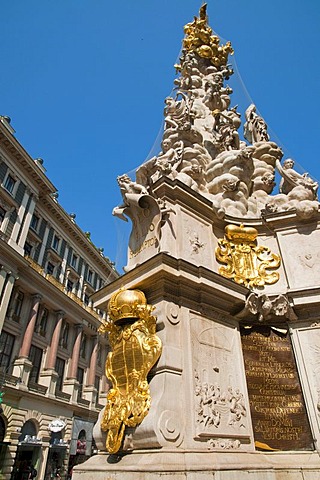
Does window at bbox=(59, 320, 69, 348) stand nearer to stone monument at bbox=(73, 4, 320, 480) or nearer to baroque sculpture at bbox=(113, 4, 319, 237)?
baroque sculpture at bbox=(113, 4, 319, 237)

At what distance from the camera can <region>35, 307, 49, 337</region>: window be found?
30.8m

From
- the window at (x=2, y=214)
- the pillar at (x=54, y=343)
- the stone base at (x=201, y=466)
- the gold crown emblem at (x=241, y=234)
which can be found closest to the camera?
the stone base at (x=201, y=466)

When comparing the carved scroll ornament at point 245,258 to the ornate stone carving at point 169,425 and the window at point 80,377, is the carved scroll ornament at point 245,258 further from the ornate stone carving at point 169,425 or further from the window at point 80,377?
the window at point 80,377

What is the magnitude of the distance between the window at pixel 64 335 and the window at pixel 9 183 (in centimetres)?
1481

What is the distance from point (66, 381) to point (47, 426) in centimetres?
562

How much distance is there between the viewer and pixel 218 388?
499 centimetres

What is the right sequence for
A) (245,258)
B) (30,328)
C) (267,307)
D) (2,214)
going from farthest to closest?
(30,328), (2,214), (245,258), (267,307)

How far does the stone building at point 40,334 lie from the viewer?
25531mm

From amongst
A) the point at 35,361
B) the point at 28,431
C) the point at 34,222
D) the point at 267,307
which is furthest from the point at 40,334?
the point at 267,307

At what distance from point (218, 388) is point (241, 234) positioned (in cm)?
328

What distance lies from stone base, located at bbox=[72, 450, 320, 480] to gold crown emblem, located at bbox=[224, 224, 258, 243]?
152 inches

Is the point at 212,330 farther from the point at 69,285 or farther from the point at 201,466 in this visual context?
the point at 69,285

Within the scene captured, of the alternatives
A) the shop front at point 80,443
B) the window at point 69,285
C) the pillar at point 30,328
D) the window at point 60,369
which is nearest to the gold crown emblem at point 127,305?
the pillar at point 30,328

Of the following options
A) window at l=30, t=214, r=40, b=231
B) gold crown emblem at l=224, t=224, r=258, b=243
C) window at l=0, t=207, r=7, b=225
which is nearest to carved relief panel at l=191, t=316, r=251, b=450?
gold crown emblem at l=224, t=224, r=258, b=243
